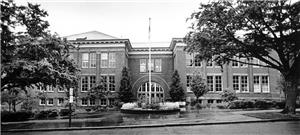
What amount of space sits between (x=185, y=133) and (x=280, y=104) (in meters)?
20.7

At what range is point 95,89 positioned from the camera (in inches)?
1480

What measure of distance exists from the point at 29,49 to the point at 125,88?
23736 millimetres

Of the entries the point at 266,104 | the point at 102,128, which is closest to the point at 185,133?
the point at 102,128

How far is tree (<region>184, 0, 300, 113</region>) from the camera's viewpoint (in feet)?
58.9

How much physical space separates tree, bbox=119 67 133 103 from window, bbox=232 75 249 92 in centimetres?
1622

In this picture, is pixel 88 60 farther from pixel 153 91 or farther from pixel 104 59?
pixel 153 91

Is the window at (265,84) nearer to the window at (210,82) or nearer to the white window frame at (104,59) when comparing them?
the window at (210,82)

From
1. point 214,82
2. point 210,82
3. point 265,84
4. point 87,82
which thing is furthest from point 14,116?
point 265,84

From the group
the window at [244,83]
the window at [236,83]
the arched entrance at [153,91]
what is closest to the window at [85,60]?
the arched entrance at [153,91]

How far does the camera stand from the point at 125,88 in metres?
39.2

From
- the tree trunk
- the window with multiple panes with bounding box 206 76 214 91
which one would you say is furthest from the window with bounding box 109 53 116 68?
the tree trunk

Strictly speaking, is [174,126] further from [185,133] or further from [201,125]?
[185,133]

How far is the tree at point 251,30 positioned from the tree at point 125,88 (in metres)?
19.4

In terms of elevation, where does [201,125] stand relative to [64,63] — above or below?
below
